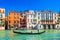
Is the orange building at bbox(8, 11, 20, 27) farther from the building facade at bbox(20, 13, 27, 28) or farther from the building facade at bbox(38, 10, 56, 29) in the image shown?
the building facade at bbox(38, 10, 56, 29)

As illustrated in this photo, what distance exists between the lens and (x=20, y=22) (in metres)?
5.32

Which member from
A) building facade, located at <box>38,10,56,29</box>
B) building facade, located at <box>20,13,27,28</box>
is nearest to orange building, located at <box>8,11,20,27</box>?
building facade, located at <box>20,13,27,28</box>

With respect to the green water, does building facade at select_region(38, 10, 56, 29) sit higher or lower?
higher

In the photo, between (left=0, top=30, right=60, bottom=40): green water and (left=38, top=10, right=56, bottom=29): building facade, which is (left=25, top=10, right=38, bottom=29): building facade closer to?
(left=38, top=10, right=56, bottom=29): building facade

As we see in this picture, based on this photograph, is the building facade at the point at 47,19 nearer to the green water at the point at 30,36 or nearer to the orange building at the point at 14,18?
the green water at the point at 30,36

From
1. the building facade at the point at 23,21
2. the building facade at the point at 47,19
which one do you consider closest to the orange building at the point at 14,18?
the building facade at the point at 23,21

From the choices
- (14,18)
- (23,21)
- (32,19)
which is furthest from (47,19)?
(14,18)

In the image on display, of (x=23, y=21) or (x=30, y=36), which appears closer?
(x=23, y=21)

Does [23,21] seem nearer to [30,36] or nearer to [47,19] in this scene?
[30,36]

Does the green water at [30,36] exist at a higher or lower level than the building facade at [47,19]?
lower

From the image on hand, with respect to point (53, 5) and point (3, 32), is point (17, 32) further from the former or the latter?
point (53, 5)

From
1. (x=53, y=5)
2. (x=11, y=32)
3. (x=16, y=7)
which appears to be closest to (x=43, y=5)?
(x=53, y=5)

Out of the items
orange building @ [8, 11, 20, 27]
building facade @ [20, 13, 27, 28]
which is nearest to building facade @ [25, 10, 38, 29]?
building facade @ [20, 13, 27, 28]

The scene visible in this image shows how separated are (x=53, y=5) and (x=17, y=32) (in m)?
0.95
